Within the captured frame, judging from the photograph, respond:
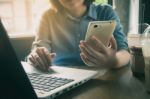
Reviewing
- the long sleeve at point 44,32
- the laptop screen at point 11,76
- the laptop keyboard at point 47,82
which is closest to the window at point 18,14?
the long sleeve at point 44,32

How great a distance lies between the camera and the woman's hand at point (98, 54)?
3.31 feet

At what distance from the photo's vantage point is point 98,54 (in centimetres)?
104

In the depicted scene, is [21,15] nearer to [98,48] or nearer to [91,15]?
[91,15]

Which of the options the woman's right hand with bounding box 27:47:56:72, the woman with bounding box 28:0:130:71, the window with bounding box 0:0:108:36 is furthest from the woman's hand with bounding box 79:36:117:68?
the window with bounding box 0:0:108:36

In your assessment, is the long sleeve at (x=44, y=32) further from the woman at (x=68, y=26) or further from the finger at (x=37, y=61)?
the finger at (x=37, y=61)

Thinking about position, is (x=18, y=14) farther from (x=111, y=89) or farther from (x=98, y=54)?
(x=111, y=89)

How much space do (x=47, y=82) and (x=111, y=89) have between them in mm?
190

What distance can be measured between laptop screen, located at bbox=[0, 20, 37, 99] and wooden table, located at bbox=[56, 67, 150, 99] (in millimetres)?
274

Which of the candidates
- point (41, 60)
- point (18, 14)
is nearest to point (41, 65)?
point (41, 60)

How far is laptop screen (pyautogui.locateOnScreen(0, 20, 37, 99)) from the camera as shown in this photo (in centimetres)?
47

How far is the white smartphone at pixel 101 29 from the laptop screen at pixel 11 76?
51cm

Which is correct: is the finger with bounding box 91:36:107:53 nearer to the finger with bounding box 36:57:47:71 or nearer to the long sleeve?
the finger with bounding box 36:57:47:71

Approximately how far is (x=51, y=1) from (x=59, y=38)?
0.25 meters

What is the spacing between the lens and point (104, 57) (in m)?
1.05
